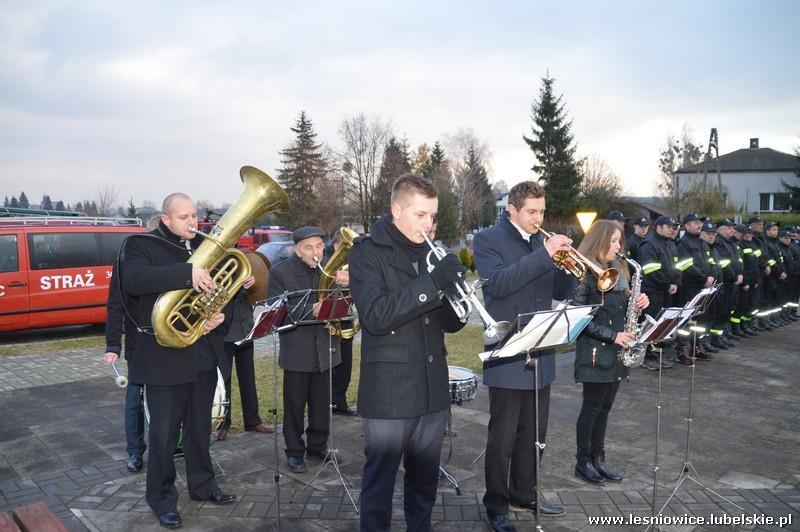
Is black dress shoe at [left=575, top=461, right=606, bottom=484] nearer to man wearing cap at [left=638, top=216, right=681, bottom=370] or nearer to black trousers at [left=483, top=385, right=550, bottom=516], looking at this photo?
black trousers at [left=483, top=385, right=550, bottom=516]

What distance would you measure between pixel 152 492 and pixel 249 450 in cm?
148

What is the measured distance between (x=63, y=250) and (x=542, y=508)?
35.3 ft

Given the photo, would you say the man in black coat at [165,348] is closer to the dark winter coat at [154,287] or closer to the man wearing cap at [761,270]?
the dark winter coat at [154,287]

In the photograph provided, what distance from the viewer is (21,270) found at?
10.9 meters

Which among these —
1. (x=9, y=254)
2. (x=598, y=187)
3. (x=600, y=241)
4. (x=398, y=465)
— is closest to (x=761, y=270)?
(x=600, y=241)

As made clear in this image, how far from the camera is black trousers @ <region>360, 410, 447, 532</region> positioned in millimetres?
3203

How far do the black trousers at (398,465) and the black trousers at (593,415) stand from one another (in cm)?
202

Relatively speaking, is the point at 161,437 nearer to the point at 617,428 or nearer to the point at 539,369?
the point at 539,369

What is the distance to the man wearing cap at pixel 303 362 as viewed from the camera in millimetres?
5320

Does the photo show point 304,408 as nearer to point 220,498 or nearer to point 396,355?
point 220,498

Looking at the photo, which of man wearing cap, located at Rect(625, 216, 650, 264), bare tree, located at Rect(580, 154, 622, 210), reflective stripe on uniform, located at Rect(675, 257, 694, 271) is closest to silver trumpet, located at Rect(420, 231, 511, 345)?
reflective stripe on uniform, located at Rect(675, 257, 694, 271)

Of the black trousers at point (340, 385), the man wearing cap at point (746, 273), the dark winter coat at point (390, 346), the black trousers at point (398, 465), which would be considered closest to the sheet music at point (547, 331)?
the dark winter coat at point (390, 346)

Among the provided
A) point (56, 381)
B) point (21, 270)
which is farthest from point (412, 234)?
point (21, 270)

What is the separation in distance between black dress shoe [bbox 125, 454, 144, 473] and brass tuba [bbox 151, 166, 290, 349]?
1764mm
